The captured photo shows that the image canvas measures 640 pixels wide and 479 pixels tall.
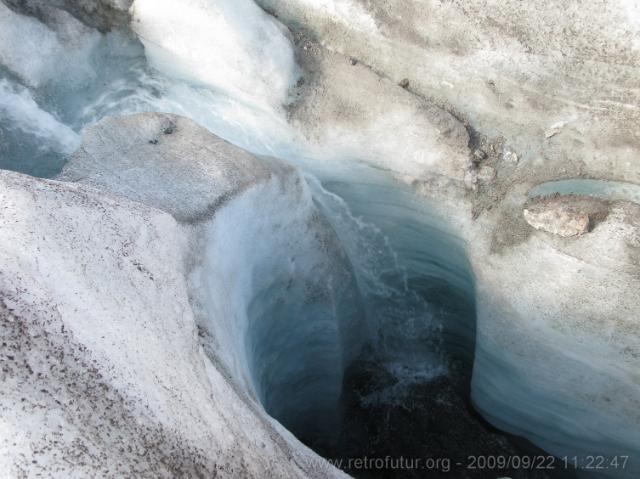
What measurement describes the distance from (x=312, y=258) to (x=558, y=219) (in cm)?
143

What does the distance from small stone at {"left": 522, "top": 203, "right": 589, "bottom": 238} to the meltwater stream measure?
500mm

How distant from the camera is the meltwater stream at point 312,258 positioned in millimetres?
3693

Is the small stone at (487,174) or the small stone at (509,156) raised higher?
the small stone at (509,156)

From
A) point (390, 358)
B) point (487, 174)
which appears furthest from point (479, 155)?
point (390, 358)

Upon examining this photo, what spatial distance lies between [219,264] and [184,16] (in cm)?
176

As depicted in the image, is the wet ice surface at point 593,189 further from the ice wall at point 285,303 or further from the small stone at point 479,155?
the ice wall at point 285,303

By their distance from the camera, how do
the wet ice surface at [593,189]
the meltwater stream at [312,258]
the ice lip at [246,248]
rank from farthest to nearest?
1. the meltwater stream at [312,258]
2. the wet ice surface at [593,189]
3. the ice lip at [246,248]

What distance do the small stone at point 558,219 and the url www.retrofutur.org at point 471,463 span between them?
1547 mm

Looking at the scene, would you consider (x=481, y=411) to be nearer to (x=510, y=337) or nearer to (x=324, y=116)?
(x=510, y=337)

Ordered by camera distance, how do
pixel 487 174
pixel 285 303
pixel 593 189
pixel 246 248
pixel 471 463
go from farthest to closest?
1. pixel 471 463
2. pixel 285 303
3. pixel 487 174
4. pixel 593 189
5. pixel 246 248

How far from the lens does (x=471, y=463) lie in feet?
14.6

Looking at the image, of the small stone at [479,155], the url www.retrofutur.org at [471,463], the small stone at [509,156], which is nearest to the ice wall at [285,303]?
the url www.retrofutur.org at [471,463]

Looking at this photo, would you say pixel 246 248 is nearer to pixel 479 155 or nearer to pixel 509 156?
pixel 479 155

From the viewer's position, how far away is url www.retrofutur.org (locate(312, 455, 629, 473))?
391 centimetres
